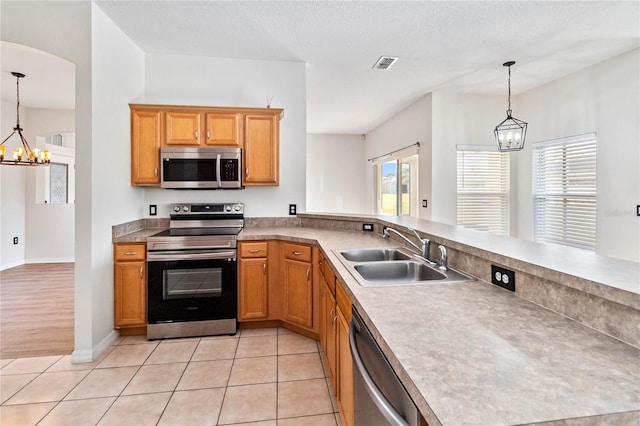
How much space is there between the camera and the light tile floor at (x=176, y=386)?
71.7 inches

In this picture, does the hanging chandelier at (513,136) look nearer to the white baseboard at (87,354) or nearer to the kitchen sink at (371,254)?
the kitchen sink at (371,254)

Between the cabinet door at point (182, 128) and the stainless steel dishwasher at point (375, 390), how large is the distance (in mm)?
2625

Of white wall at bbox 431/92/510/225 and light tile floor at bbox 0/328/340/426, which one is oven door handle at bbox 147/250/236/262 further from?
white wall at bbox 431/92/510/225

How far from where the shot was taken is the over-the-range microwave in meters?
3.15

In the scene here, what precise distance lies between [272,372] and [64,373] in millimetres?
1490

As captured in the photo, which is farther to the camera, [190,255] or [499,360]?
[190,255]

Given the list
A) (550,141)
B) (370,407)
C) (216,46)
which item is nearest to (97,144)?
(216,46)

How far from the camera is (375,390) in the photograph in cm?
89

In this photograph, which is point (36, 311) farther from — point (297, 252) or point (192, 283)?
point (297, 252)

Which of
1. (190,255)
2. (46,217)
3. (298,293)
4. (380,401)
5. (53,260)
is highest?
(46,217)

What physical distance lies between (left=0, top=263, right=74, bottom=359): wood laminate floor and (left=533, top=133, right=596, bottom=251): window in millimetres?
5336

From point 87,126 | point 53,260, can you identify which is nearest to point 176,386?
point 87,126

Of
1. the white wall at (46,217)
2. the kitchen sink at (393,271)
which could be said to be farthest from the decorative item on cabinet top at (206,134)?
the white wall at (46,217)

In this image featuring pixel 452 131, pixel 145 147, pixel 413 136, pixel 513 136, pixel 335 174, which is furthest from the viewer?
pixel 335 174
